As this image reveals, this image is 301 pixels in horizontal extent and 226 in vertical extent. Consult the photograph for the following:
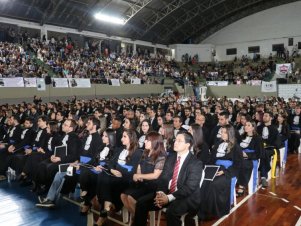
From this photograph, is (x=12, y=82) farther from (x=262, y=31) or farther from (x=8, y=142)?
(x=262, y=31)

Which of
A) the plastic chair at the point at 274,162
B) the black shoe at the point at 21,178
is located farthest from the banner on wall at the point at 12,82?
the plastic chair at the point at 274,162

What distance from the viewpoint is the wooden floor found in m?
4.29

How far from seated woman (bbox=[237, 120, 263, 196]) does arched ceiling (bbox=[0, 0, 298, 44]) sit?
57.6 feet

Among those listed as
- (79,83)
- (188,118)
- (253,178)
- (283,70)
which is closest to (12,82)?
(79,83)

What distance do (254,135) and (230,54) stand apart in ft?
93.2

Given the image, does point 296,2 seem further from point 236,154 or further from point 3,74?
point 236,154

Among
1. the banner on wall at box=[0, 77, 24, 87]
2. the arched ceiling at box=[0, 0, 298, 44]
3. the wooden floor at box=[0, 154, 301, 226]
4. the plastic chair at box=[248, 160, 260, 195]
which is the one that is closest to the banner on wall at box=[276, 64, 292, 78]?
the arched ceiling at box=[0, 0, 298, 44]

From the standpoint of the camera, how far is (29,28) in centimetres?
2114

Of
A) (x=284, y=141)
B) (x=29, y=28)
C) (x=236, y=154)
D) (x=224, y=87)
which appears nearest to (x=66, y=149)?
(x=236, y=154)

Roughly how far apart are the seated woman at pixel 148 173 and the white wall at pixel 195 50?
1165 inches

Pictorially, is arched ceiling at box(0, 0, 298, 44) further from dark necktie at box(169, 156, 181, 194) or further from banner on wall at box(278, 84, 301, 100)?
dark necktie at box(169, 156, 181, 194)

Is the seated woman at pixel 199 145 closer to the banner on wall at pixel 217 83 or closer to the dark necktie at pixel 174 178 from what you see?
the dark necktie at pixel 174 178

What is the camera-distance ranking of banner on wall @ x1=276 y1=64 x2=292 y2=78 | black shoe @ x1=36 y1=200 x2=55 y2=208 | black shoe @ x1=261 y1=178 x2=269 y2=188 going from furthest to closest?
banner on wall @ x1=276 y1=64 x2=292 y2=78 → black shoe @ x1=261 y1=178 x2=269 y2=188 → black shoe @ x1=36 y1=200 x2=55 y2=208

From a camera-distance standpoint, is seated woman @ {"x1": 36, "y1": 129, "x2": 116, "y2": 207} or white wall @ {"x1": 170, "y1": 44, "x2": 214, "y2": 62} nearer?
seated woman @ {"x1": 36, "y1": 129, "x2": 116, "y2": 207}
